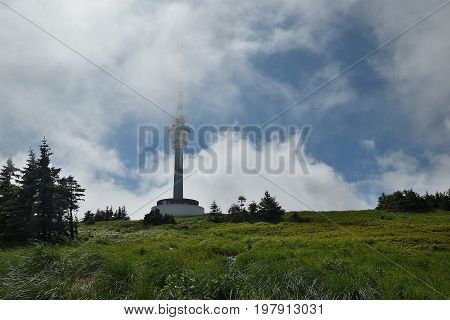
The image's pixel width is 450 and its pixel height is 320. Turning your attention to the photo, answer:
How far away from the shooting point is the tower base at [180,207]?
94812 millimetres

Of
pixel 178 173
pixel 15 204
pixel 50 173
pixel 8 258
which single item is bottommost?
pixel 8 258

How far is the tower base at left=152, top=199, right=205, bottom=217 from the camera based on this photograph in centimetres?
9481

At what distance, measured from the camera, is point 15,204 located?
129 ft

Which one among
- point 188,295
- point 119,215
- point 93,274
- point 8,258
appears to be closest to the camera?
point 188,295

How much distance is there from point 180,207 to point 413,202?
179ft

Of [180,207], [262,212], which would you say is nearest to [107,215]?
[180,207]

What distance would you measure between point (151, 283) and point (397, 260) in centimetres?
1628

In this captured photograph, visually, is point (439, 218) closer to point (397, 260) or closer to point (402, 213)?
point (402, 213)

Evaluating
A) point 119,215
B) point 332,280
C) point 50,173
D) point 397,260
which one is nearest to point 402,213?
point 397,260

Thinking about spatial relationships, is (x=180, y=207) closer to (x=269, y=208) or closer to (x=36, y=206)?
(x=269, y=208)

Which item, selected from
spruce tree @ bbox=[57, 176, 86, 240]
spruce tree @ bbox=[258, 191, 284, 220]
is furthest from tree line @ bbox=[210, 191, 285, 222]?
spruce tree @ bbox=[57, 176, 86, 240]

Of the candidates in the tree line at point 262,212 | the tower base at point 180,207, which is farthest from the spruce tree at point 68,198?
the tower base at point 180,207

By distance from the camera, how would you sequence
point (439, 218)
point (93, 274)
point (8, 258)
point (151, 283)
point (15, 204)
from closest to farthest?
point (151, 283)
point (93, 274)
point (8, 258)
point (15, 204)
point (439, 218)

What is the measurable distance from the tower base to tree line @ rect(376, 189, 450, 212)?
151ft
